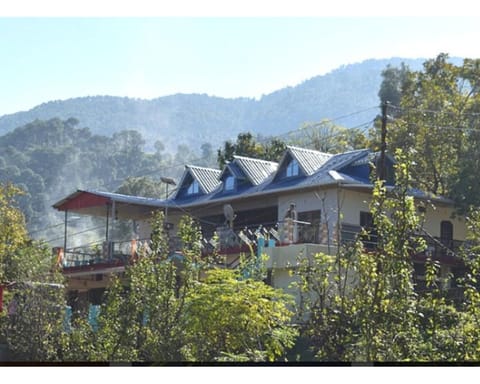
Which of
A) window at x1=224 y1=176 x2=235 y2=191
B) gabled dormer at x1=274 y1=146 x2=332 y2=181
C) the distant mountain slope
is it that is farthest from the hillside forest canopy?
the distant mountain slope

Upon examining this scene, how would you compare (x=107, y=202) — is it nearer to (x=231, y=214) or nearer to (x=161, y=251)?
(x=231, y=214)

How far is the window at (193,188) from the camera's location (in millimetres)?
39031

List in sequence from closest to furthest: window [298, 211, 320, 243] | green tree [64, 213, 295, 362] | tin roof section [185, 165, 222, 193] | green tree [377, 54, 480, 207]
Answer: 1. green tree [64, 213, 295, 362]
2. window [298, 211, 320, 243]
3. green tree [377, 54, 480, 207]
4. tin roof section [185, 165, 222, 193]

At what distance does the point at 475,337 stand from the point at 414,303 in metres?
1.64

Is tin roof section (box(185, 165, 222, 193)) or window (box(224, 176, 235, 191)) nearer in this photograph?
window (box(224, 176, 235, 191))

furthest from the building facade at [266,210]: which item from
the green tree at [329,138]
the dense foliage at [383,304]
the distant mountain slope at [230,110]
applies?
the distant mountain slope at [230,110]

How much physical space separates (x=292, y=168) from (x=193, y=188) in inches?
217

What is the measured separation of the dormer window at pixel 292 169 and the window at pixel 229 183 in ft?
8.26

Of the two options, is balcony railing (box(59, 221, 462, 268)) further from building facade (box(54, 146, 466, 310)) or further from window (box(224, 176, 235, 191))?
window (box(224, 176, 235, 191))

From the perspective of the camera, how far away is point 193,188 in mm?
39250

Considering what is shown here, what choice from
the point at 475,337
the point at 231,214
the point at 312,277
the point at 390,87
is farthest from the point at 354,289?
the point at 390,87

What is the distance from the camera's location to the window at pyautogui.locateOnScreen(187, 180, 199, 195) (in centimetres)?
3903

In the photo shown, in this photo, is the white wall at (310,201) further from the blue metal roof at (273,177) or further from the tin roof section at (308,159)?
the tin roof section at (308,159)

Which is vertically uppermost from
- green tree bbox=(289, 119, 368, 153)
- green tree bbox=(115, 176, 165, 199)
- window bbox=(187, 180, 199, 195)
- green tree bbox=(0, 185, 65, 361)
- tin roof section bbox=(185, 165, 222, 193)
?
green tree bbox=(289, 119, 368, 153)
